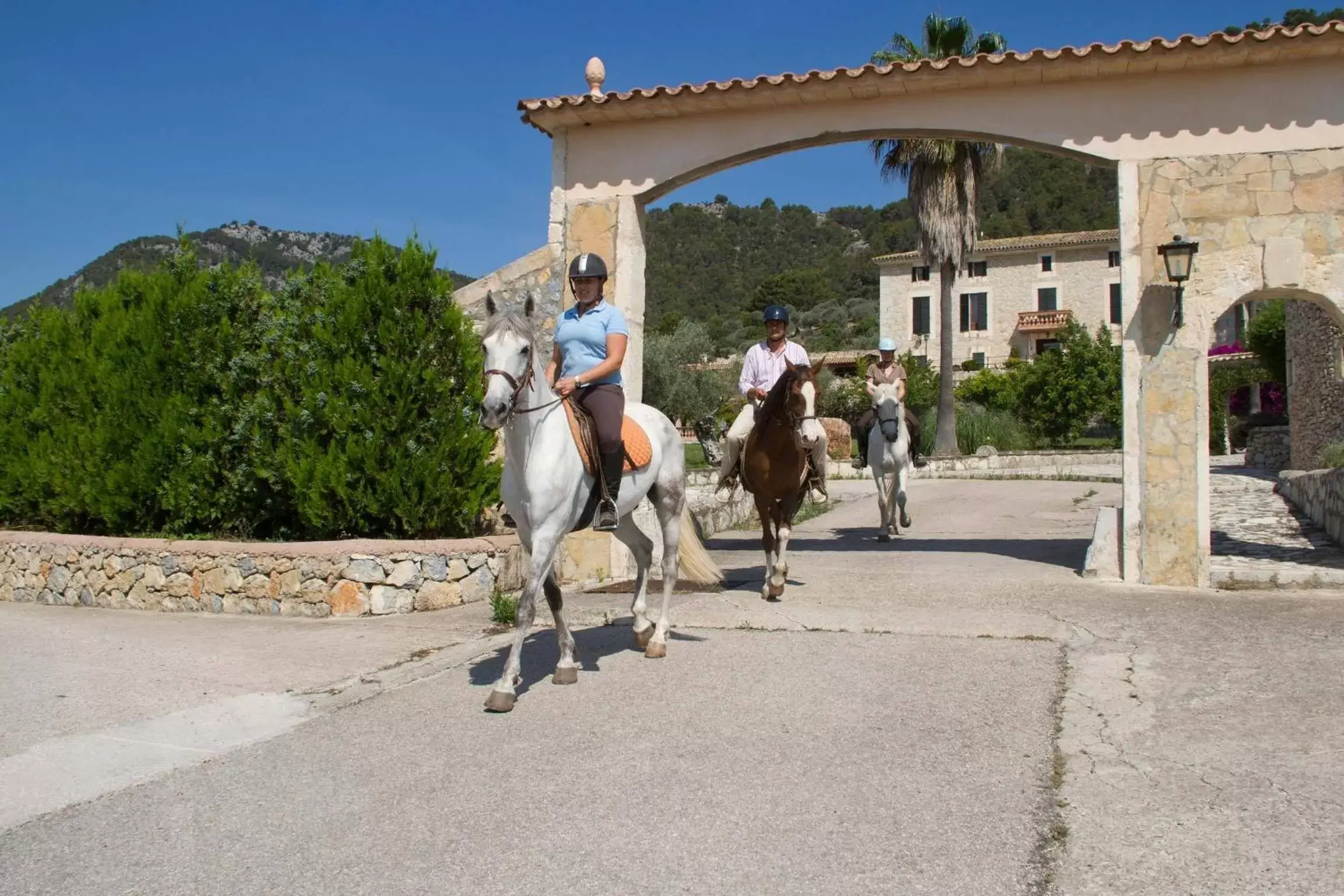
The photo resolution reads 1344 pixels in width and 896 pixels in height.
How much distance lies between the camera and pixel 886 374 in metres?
13.8

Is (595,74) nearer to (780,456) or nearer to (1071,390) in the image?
(780,456)

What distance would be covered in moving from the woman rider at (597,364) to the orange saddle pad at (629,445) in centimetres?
8

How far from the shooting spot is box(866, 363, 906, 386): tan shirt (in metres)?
13.8

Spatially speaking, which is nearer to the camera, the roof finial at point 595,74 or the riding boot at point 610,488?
the riding boot at point 610,488

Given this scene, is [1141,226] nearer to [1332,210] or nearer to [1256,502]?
[1332,210]

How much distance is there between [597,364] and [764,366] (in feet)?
11.9

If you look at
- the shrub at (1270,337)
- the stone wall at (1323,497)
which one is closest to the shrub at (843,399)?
the shrub at (1270,337)

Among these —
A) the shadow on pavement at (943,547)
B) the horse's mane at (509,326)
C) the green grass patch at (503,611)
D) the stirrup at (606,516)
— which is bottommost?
the shadow on pavement at (943,547)

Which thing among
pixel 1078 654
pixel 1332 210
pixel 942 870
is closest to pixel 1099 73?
pixel 1332 210

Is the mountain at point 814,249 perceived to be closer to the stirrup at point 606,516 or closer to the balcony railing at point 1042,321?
the balcony railing at point 1042,321

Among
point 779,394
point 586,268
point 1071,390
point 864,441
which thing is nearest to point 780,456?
point 779,394

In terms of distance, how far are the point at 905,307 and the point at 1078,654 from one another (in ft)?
203

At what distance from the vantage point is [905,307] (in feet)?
217

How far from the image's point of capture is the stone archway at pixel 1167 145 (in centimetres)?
909
